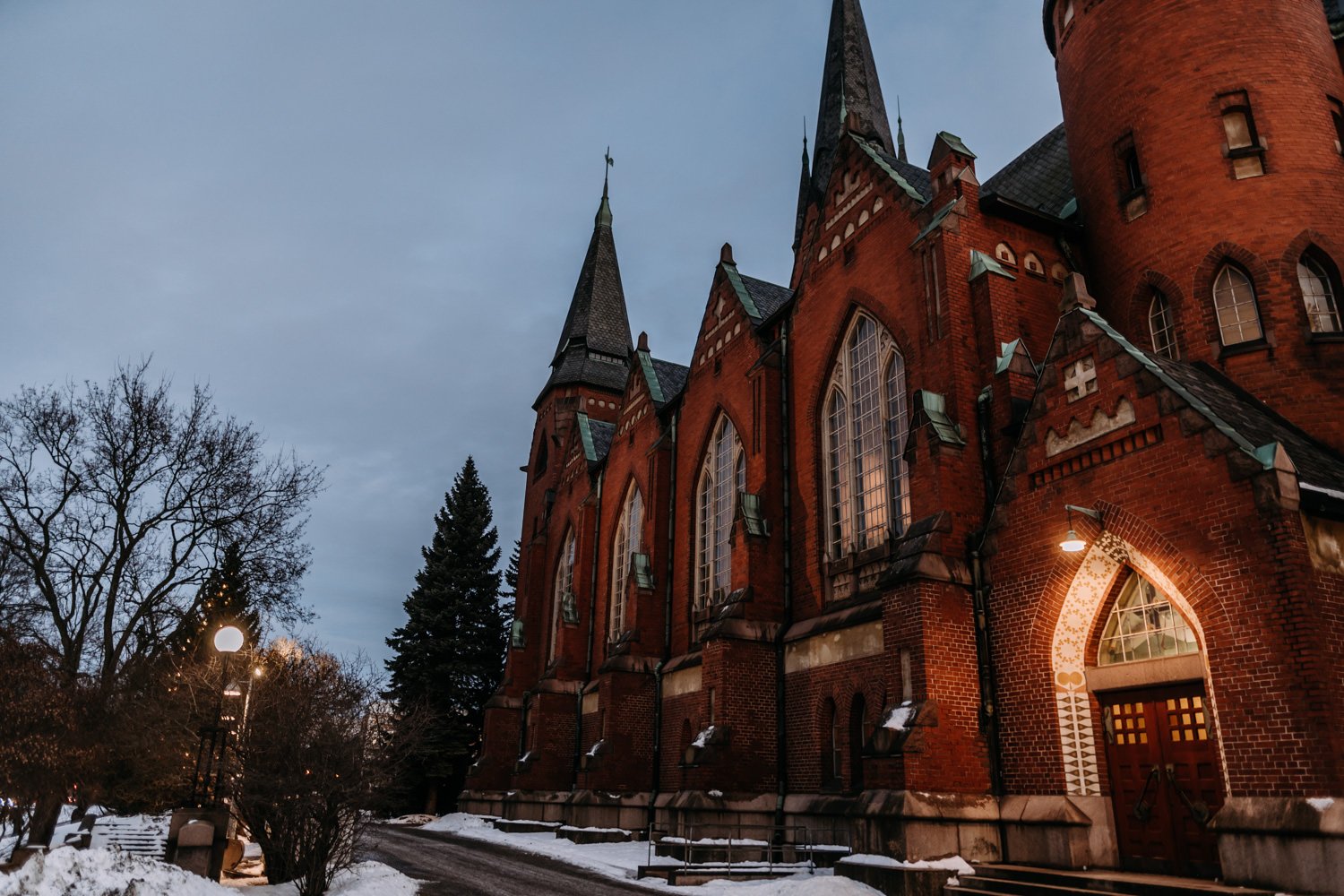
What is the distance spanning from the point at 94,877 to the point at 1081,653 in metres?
11.8

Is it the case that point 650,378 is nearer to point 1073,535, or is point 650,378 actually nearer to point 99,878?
point 1073,535

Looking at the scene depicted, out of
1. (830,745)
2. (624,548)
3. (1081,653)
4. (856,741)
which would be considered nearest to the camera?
(1081,653)

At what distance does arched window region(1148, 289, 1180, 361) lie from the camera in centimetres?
1553

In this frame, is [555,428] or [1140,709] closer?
[1140,709]

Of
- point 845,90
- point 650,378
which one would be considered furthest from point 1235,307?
point 845,90

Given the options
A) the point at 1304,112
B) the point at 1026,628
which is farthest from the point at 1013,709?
the point at 1304,112

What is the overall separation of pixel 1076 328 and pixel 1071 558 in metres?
3.26

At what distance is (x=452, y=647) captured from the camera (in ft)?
141

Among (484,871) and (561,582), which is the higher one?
(561,582)

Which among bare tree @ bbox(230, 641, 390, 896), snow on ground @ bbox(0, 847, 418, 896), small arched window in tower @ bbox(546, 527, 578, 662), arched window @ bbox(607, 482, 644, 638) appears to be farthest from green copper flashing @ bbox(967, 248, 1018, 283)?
small arched window in tower @ bbox(546, 527, 578, 662)

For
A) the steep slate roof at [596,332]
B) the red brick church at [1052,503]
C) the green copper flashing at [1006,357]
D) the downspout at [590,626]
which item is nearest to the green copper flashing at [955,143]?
the red brick church at [1052,503]

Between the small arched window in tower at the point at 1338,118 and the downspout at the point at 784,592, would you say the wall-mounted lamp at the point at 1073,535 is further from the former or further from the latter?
the small arched window in tower at the point at 1338,118

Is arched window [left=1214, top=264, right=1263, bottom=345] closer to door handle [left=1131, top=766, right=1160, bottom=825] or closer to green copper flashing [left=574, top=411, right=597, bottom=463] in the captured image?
door handle [left=1131, top=766, right=1160, bottom=825]

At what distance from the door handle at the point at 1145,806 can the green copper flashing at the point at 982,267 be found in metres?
8.35
